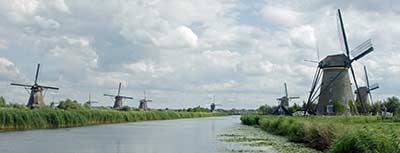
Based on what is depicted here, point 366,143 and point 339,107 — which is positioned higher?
point 339,107

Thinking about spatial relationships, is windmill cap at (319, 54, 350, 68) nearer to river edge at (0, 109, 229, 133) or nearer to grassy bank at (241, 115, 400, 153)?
grassy bank at (241, 115, 400, 153)

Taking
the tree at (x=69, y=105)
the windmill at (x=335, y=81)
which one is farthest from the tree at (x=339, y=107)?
the tree at (x=69, y=105)

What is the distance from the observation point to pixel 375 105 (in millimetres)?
62750

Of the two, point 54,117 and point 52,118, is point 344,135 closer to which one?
point 52,118

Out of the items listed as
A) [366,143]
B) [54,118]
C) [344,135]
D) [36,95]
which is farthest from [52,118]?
[366,143]

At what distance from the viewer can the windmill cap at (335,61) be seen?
52.4m

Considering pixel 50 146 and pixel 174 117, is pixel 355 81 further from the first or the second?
pixel 174 117

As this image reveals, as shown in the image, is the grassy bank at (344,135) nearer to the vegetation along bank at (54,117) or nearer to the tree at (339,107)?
the tree at (339,107)

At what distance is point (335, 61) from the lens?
52.8 meters

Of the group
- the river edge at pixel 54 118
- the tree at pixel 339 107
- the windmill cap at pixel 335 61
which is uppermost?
the windmill cap at pixel 335 61

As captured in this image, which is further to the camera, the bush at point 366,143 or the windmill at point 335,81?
the windmill at point 335,81

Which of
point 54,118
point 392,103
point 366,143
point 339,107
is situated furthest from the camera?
point 392,103

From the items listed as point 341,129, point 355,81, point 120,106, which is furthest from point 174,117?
point 341,129

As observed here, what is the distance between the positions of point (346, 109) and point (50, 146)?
31.9 metres
